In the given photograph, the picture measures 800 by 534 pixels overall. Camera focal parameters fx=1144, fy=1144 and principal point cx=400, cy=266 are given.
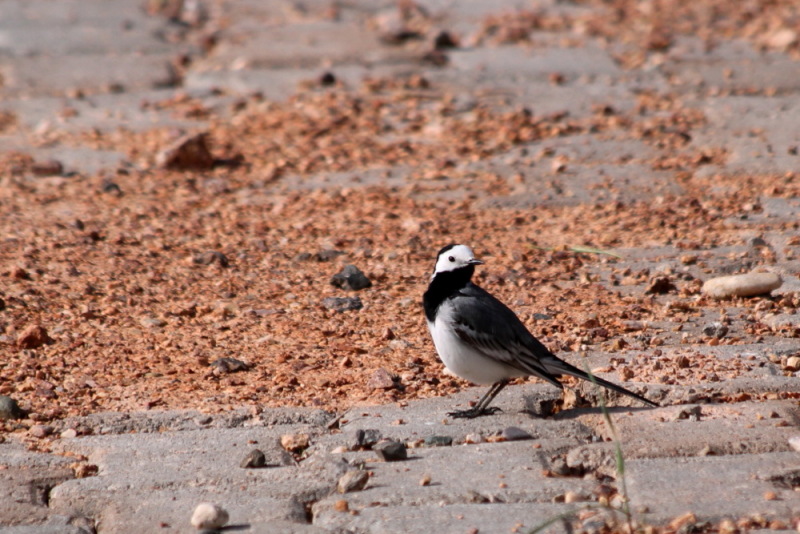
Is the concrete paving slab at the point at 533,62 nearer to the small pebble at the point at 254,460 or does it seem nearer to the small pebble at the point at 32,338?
the small pebble at the point at 32,338

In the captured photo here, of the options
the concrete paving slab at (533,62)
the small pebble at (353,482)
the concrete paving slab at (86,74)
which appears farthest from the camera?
the concrete paving slab at (86,74)

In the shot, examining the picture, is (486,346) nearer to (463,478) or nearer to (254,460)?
(463,478)

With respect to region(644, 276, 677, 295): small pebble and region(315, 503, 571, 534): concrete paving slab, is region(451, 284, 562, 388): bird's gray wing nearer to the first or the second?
region(315, 503, 571, 534): concrete paving slab

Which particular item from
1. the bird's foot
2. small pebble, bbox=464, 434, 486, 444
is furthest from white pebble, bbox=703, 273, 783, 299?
small pebble, bbox=464, 434, 486, 444

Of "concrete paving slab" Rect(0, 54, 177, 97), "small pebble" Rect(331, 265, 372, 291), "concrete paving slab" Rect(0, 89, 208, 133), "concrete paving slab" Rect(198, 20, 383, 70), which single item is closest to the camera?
"small pebble" Rect(331, 265, 372, 291)

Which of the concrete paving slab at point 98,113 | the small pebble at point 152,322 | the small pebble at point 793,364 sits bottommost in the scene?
the small pebble at point 152,322

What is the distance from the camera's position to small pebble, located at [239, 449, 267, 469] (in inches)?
137

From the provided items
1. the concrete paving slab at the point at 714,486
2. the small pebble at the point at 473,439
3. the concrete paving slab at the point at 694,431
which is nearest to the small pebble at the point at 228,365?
the small pebble at the point at 473,439

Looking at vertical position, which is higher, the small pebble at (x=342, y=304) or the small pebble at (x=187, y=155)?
the small pebble at (x=187, y=155)

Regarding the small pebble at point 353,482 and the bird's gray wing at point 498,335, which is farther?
the bird's gray wing at point 498,335

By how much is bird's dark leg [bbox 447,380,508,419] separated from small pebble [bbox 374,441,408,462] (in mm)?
338

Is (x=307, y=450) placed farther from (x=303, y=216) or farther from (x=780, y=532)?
(x=303, y=216)

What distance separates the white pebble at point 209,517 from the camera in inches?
120

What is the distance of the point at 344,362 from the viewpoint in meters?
4.34
